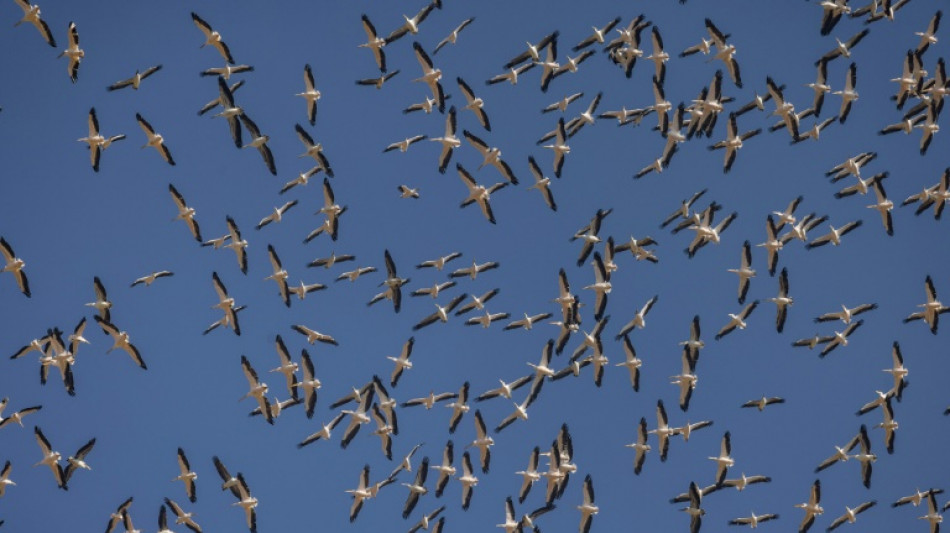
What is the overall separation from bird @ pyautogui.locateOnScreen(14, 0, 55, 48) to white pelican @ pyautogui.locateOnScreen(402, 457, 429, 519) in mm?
15861

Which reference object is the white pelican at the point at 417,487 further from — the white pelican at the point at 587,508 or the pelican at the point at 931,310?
the pelican at the point at 931,310

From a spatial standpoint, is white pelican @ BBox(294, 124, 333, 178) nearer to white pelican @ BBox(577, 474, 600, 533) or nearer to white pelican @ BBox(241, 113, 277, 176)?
white pelican @ BBox(241, 113, 277, 176)

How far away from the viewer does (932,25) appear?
178 feet

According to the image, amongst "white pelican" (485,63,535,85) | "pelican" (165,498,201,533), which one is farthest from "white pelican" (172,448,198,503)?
"white pelican" (485,63,535,85)

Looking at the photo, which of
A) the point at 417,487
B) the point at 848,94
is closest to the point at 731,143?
the point at 848,94

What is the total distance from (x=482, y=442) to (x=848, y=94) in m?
15.1

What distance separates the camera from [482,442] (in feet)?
187

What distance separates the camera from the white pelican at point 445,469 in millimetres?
56312

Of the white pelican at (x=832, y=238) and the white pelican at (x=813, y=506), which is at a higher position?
the white pelican at (x=832, y=238)

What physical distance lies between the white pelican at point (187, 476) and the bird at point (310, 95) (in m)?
10.6

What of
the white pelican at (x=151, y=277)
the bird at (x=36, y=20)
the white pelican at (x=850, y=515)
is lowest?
the white pelican at (x=850, y=515)

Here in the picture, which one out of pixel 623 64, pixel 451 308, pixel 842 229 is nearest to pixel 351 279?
pixel 451 308

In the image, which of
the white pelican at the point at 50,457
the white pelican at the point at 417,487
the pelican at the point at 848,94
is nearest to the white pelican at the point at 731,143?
the pelican at the point at 848,94

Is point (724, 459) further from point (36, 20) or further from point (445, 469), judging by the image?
point (36, 20)
